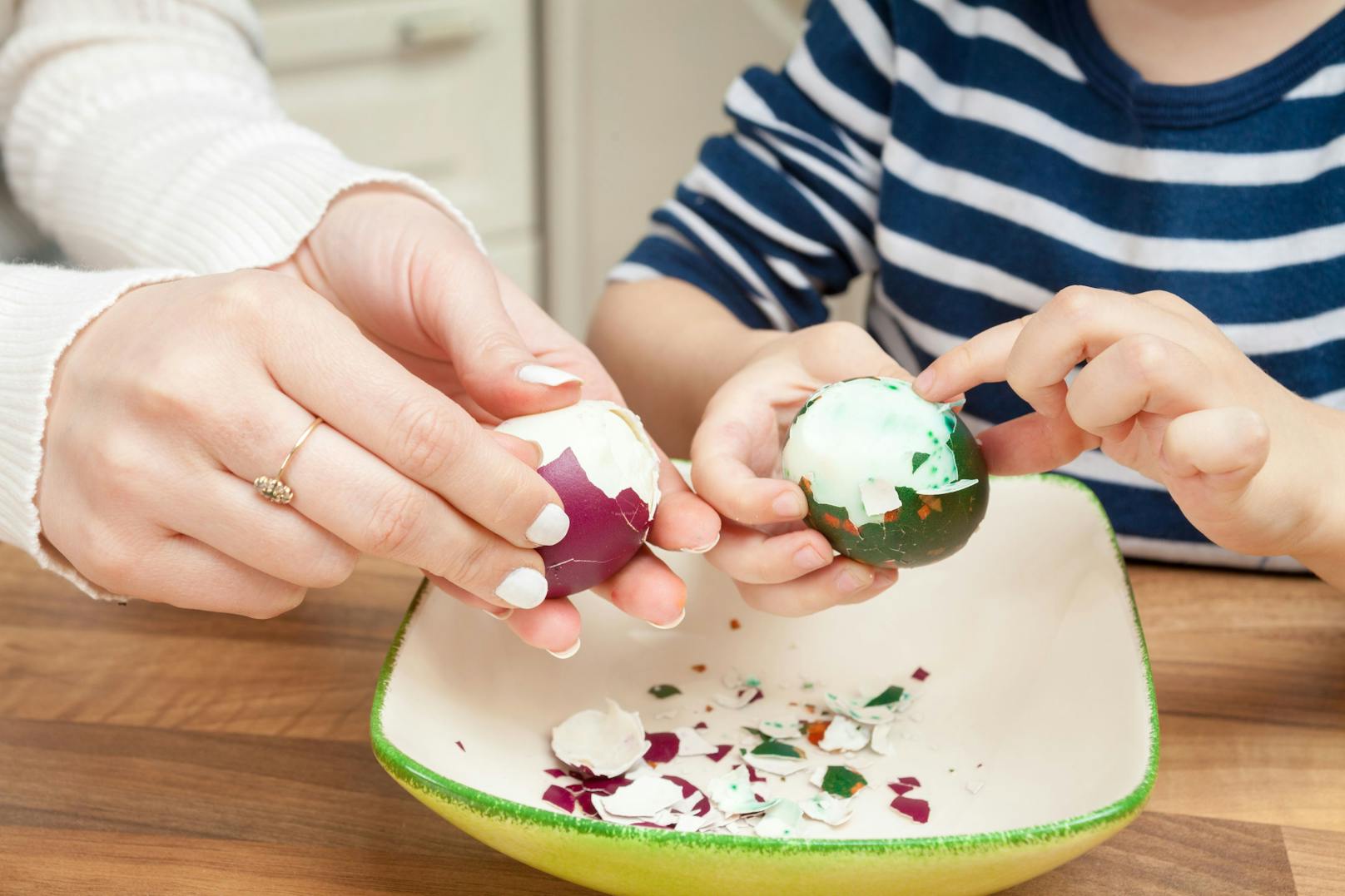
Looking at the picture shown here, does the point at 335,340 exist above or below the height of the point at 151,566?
above

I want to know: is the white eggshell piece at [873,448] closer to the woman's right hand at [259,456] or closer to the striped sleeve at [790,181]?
the woman's right hand at [259,456]

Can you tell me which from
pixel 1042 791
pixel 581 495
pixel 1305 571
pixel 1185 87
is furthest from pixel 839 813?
pixel 1185 87

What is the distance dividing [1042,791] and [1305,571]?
56cm

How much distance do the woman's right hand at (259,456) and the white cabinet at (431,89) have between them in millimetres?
1699

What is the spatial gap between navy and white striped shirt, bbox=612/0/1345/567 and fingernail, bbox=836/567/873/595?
44 centimetres

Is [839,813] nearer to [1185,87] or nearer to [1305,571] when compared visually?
[1305,571]

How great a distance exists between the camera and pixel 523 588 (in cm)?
79

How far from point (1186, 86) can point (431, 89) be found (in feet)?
5.57

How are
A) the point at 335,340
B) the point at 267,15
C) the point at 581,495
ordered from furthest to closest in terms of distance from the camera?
1. the point at 267,15
2. the point at 581,495
3. the point at 335,340

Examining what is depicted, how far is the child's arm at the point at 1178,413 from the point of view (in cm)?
71

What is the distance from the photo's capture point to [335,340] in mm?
725

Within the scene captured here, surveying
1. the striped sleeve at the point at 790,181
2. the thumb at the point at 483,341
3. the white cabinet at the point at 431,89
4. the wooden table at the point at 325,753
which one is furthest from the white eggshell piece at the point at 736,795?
the white cabinet at the point at 431,89

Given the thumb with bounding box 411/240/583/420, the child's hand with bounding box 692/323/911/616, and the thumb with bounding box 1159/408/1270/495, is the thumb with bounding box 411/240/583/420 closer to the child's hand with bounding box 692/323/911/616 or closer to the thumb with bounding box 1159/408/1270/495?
the child's hand with bounding box 692/323/911/616

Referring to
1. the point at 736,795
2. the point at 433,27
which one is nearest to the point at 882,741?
the point at 736,795
